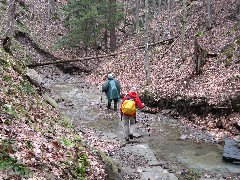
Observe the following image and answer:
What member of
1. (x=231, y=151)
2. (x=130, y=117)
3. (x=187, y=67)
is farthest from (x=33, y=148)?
(x=187, y=67)

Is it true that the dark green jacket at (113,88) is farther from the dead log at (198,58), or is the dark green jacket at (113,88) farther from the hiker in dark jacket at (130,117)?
the dead log at (198,58)

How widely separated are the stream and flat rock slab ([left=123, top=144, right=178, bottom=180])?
31 millimetres

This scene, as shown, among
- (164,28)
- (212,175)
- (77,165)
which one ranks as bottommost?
(212,175)

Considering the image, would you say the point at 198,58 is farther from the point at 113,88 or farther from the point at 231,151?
the point at 231,151

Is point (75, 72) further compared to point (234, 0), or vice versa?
point (75, 72)

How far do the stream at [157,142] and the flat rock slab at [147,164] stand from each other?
0.10 ft

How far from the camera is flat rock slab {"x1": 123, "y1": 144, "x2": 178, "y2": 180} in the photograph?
9.04m

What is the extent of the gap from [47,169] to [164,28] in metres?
22.6

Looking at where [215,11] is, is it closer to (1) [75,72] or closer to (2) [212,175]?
(1) [75,72]

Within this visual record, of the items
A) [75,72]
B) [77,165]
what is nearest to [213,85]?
[77,165]

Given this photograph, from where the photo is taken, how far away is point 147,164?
9898 mm

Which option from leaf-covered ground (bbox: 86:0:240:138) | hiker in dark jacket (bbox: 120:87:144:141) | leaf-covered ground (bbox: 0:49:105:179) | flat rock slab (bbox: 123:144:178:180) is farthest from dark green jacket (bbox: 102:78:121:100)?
leaf-covered ground (bbox: 0:49:105:179)

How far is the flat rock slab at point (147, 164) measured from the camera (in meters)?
9.04

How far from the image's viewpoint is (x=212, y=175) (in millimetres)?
9273
